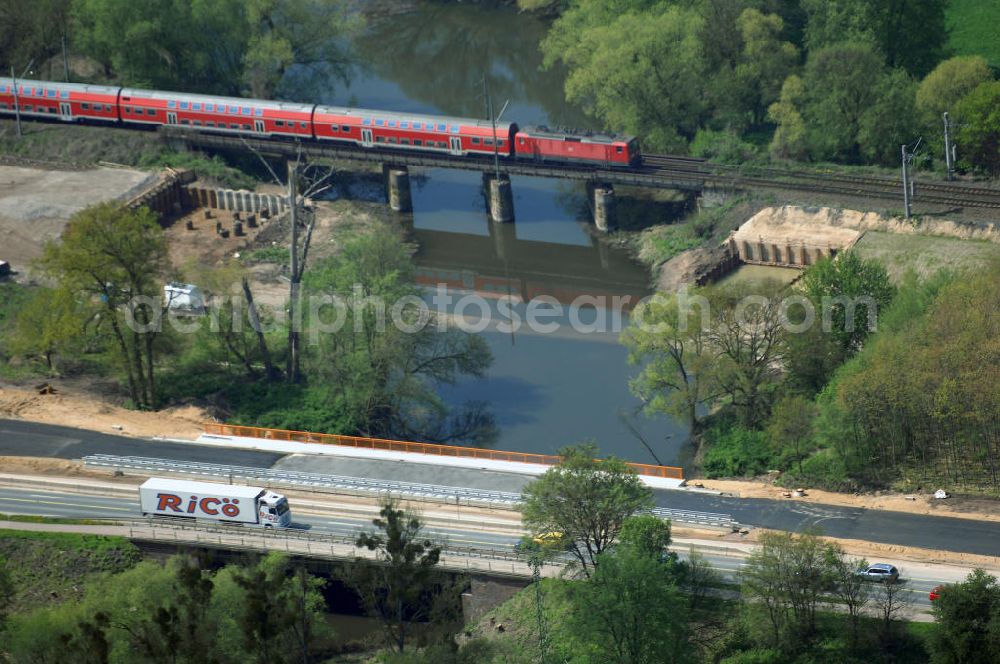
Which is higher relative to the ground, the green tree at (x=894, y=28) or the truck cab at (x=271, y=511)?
the green tree at (x=894, y=28)

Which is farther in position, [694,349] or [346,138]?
[346,138]

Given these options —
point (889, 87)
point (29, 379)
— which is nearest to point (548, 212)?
point (889, 87)

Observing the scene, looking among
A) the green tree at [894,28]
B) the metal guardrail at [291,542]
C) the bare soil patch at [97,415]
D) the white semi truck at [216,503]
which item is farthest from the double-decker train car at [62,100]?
the metal guardrail at [291,542]

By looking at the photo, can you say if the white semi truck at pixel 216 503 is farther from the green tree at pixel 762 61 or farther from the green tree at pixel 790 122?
the green tree at pixel 762 61

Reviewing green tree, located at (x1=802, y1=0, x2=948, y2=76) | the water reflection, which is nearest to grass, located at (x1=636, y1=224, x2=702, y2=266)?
green tree, located at (x1=802, y1=0, x2=948, y2=76)

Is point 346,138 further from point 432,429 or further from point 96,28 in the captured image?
point 432,429

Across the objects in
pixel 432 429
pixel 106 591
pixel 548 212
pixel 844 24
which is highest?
pixel 844 24

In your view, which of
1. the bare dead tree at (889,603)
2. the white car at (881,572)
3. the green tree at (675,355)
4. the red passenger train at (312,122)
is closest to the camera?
the bare dead tree at (889,603)

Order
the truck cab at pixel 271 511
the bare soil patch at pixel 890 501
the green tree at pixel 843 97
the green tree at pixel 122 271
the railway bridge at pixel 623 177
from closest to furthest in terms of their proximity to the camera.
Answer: the bare soil patch at pixel 890 501 → the truck cab at pixel 271 511 → the green tree at pixel 122 271 → the railway bridge at pixel 623 177 → the green tree at pixel 843 97
